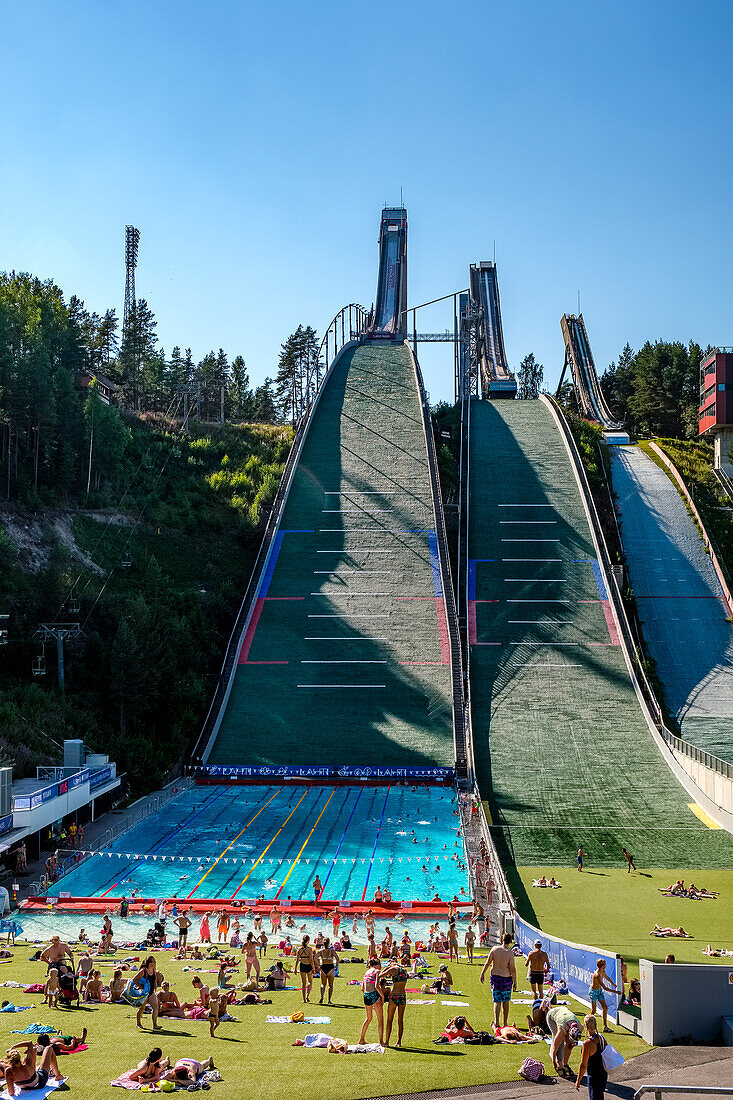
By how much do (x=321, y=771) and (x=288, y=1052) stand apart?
1927cm

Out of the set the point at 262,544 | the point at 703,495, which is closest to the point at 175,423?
the point at 262,544

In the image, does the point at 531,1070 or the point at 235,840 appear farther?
the point at 235,840

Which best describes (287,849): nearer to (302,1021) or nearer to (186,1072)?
(302,1021)

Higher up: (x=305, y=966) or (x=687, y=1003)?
(x=687, y=1003)

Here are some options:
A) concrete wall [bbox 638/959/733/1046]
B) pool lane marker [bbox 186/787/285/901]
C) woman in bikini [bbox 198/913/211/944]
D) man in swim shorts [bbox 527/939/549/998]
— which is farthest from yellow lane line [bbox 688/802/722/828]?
concrete wall [bbox 638/959/733/1046]

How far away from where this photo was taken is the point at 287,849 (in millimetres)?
23109

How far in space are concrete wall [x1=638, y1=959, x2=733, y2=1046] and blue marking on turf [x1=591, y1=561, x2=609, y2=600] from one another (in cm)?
2928

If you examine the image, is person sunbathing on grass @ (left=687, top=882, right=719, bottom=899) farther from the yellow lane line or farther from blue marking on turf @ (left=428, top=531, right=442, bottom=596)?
blue marking on turf @ (left=428, top=531, right=442, bottom=596)

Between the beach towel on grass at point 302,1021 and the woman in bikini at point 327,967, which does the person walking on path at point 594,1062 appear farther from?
the woman in bikini at point 327,967

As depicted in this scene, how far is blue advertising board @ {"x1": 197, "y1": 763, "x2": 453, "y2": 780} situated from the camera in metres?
28.9

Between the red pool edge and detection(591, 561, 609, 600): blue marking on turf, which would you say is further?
detection(591, 561, 609, 600): blue marking on turf

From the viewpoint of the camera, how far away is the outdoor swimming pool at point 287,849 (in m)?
20.5

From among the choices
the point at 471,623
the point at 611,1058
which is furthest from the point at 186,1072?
the point at 471,623

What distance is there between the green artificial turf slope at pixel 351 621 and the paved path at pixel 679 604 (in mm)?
7651
